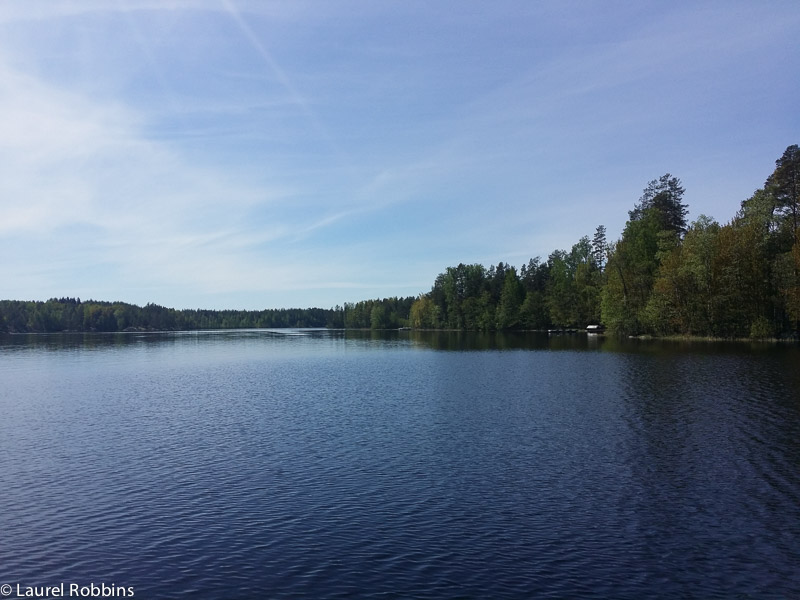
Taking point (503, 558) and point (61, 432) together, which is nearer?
point (503, 558)

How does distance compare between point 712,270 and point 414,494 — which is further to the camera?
point 712,270

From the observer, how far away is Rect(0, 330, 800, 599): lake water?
50.2 ft

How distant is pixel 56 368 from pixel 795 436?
8608 centimetres

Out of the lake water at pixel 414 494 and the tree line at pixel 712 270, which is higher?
the tree line at pixel 712 270

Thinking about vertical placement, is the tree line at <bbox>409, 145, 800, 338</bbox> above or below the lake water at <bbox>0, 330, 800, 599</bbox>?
above

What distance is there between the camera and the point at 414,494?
71.8ft

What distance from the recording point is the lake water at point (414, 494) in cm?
1529

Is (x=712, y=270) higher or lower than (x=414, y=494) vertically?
higher

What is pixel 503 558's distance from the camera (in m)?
16.2

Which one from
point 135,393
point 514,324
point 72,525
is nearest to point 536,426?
point 72,525

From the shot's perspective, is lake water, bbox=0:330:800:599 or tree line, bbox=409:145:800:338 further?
tree line, bbox=409:145:800:338

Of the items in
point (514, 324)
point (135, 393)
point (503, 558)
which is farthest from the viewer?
point (514, 324)

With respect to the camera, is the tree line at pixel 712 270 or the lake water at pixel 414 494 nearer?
the lake water at pixel 414 494

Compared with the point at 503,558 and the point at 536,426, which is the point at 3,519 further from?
the point at 536,426
